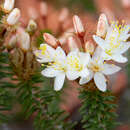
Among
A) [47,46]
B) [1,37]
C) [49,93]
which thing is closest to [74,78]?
[47,46]

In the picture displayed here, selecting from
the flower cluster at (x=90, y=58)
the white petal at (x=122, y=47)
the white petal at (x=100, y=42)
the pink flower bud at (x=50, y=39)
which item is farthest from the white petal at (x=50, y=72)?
the white petal at (x=122, y=47)

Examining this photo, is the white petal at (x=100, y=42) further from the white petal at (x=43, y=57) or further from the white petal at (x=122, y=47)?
the white petal at (x=43, y=57)

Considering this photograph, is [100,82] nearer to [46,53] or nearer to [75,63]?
[75,63]

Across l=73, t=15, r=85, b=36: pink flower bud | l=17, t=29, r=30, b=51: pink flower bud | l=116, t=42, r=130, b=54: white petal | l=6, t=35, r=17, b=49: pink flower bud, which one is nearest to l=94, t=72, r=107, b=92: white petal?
l=116, t=42, r=130, b=54: white petal

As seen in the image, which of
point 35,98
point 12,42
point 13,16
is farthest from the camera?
point 35,98

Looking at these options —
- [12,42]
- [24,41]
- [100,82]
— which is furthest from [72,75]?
[12,42]

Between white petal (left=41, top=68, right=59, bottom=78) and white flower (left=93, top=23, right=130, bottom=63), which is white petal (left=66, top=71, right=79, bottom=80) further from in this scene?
white flower (left=93, top=23, right=130, bottom=63)
